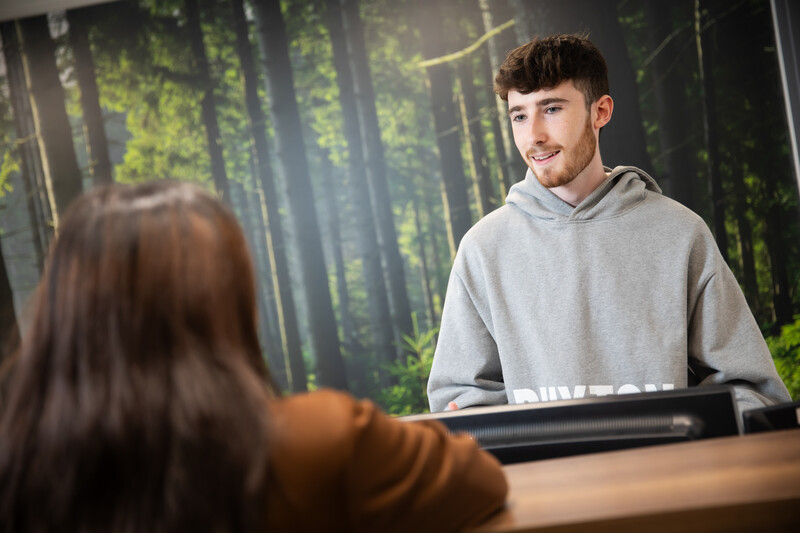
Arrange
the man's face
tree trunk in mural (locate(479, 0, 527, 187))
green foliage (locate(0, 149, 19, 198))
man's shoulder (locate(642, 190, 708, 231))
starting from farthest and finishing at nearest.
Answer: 1. green foliage (locate(0, 149, 19, 198))
2. tree trunk in mural (locate(479, 0, 527, 187))
3. the man's face
4. man's shoulder (locate(642, 190, 708, 231))

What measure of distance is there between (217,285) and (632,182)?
4.99 feet

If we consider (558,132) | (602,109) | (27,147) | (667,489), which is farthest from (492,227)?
(27,147)

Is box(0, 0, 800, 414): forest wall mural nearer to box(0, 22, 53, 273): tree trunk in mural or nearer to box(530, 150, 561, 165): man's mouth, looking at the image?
box(0, 22, 53, 273): tree trunk in mural

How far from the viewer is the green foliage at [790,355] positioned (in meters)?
3.75

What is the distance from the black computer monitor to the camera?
104cm

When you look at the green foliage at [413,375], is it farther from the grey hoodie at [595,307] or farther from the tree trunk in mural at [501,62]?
the grey hoodie at [595,307]

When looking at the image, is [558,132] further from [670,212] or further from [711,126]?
[711,126]

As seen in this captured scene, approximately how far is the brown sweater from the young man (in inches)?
40.9

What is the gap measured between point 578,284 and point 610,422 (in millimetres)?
846

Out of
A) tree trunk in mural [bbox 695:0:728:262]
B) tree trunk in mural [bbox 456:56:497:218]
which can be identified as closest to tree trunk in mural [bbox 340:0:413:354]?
tree trunk in mural [bbox 456:56:497:218]

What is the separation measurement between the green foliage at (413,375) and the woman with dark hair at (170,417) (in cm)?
341

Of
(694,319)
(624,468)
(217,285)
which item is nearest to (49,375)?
(217,285)

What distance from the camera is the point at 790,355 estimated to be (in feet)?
12.3

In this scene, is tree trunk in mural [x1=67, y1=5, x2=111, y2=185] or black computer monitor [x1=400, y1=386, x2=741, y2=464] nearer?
black computer monitor [x1=400, y1=386, x2=741, y2=464]
